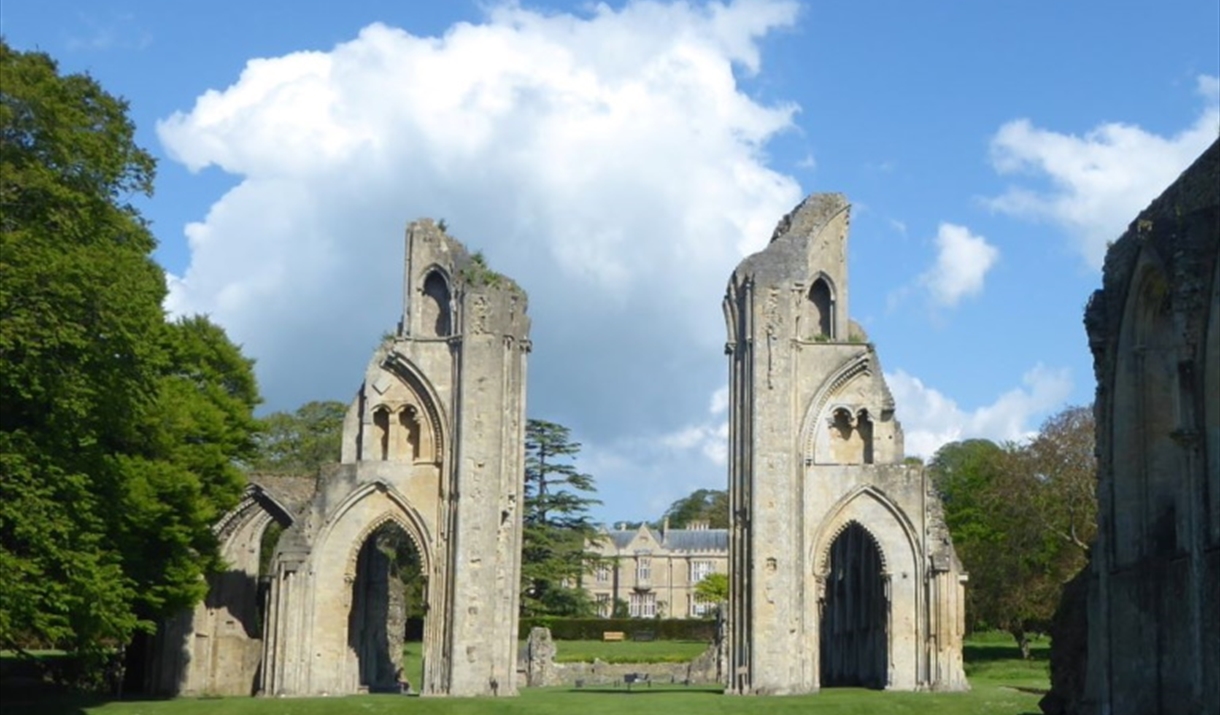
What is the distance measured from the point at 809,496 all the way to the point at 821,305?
17.5 feet

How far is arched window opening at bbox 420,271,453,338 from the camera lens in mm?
37812

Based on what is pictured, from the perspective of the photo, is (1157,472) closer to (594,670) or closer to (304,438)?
(594,670)

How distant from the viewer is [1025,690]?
35625 mm

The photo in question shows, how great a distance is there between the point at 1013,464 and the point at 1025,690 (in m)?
12.7

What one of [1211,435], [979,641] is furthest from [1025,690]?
[979,641]

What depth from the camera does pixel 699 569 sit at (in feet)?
344

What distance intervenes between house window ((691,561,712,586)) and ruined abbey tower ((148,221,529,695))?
67392 millimetres

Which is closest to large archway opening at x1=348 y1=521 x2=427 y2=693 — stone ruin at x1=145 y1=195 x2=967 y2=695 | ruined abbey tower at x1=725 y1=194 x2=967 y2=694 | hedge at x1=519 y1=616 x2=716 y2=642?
stone ruin at x1=145 y1=195 x2=967 y2=695

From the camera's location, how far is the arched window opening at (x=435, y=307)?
3781 centimetres

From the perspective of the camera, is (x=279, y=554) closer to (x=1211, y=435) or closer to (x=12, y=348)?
(x=12, y=348)

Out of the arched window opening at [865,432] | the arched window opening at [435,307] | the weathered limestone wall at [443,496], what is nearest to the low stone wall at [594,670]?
the weathered limestone wall at [443,496]

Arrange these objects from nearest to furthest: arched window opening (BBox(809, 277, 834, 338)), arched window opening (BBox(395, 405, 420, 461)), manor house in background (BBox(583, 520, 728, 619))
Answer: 1. arched window opening (BBox(395, 405, 420, 461))
2. arched window opening (BBox(809, 277, 834, 338))
3. manor house in background (BBox(583, 520, 728, 619))

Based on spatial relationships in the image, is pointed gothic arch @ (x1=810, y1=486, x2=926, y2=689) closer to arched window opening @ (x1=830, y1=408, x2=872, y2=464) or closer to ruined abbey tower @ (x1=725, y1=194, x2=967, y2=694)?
ruined abbey tower @ (x1=725, y1=194, x2=967, y2=694)

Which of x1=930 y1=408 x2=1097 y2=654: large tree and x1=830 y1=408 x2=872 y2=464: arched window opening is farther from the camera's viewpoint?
x1=930 y1=408 x2=1097 y2=654: large tree
